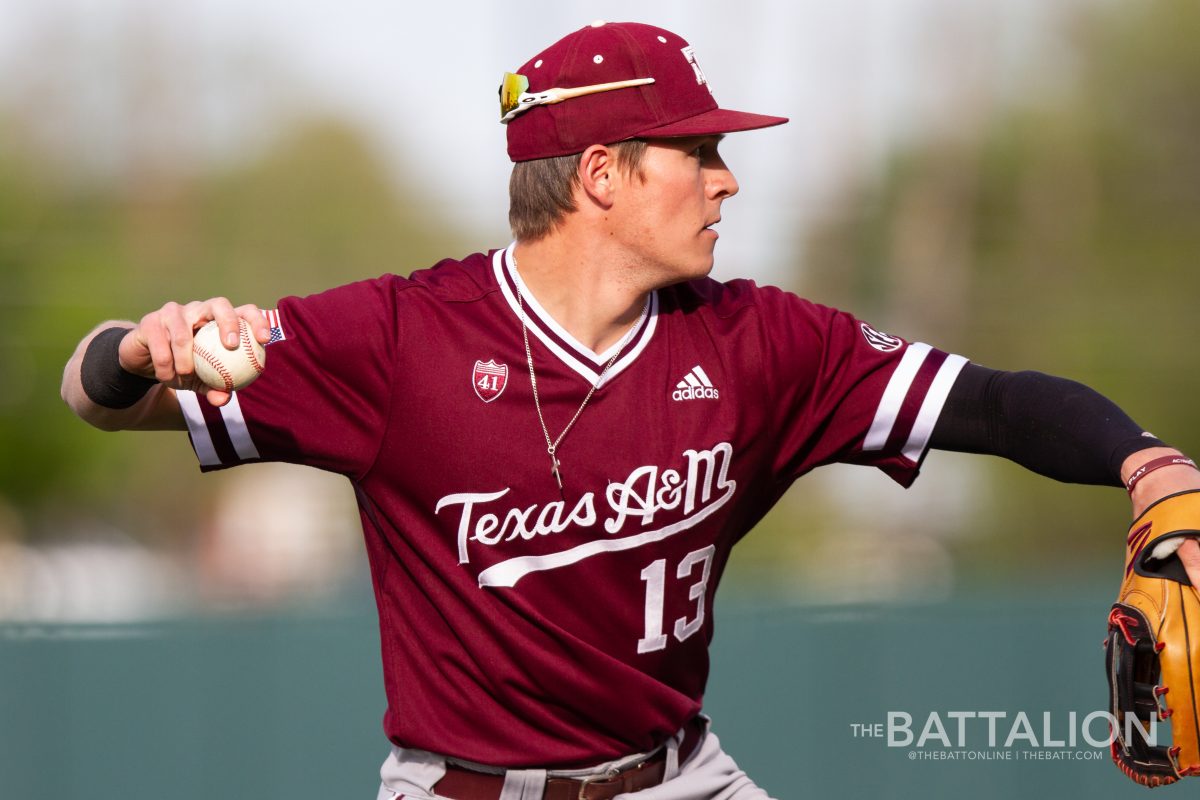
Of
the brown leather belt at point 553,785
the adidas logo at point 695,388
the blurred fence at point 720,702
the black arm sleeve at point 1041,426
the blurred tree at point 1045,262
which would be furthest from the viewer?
Answer: the blurred tree at point 1045,262

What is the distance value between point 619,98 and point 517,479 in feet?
2.36

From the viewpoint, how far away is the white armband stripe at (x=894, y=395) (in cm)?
245

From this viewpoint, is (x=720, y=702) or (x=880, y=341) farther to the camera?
(x=720, y=702)

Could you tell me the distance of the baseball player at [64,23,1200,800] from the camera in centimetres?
229

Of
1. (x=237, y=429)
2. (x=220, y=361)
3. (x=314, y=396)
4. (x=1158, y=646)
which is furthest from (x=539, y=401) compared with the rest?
(x=1158, y=646)

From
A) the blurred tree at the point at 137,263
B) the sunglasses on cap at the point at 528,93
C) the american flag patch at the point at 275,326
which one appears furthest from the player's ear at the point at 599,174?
the blurred tree at the point at 137,263

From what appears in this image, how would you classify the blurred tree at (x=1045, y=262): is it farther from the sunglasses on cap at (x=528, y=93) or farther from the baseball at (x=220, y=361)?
the baseball at (x=220, y=361)

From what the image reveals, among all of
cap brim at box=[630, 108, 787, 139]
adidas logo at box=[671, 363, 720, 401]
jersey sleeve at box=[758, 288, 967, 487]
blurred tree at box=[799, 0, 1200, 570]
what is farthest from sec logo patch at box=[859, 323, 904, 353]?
blurred tree at box=[799, 0, 1200, 570]

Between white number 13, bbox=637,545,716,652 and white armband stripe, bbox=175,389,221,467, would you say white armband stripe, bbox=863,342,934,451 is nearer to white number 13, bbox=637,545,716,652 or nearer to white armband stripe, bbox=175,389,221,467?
white number 13, bbox=637,545,716,652

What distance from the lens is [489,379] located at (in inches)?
92.7

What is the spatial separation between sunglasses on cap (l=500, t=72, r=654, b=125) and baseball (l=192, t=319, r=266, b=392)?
79 cm

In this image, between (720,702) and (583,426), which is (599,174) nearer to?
(583,426)

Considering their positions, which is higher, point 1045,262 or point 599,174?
point 599,174

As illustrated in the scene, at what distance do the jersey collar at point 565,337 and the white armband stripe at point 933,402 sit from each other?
1.69 ft
